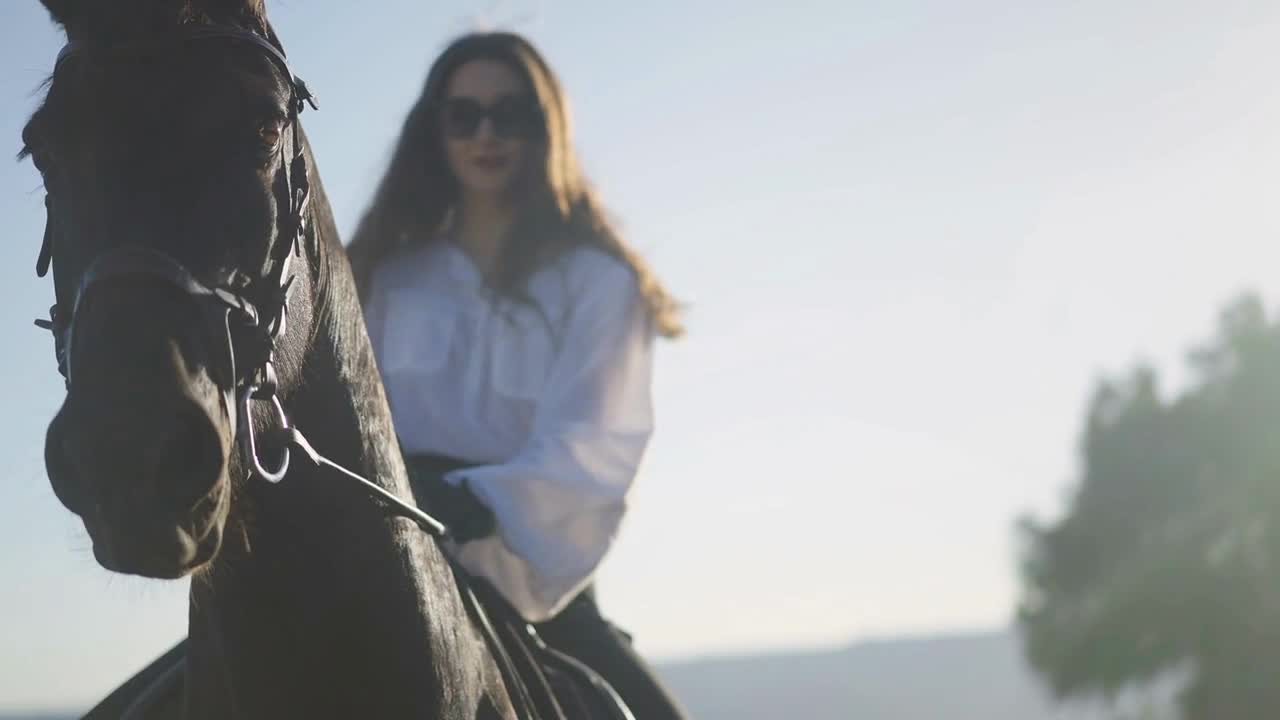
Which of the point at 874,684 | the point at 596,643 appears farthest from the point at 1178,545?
the point at 874,684

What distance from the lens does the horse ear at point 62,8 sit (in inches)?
109

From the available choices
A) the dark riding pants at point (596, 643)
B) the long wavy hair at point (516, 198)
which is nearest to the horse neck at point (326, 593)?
the dark riding pants at point (596, 643)

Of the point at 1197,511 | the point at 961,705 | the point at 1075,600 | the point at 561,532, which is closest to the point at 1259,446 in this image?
the point at 1197,511

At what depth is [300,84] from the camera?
3.00m

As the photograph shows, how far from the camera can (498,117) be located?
206 inches

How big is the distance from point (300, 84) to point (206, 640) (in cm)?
98

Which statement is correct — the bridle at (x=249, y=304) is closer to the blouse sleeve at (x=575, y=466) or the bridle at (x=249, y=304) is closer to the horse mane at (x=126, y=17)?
the horse mane at (x=126, y=17)

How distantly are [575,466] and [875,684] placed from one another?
6723 inches

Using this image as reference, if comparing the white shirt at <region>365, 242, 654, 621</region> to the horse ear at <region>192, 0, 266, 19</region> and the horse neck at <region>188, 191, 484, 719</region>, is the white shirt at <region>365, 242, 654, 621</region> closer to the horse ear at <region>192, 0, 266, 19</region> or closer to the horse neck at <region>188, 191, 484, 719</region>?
the horse neck at <region>188, 191, 484, 719</region>

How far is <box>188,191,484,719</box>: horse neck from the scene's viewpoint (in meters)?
2.81

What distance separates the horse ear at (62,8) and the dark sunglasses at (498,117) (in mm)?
2393

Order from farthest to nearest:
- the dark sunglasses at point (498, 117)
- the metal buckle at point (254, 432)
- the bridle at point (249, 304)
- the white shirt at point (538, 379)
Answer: the dark sunglasses at point (498, 117) < the white shirt at point (538, 379) < the metal buckle at point (254, 432) < the bridle at point (249, 304)

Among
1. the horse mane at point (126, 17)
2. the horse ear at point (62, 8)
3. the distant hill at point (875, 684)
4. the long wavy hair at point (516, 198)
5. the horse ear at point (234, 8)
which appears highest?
the long wavy hair at point (516, 198)

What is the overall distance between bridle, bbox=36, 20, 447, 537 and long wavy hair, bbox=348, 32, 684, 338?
2.13 metres
